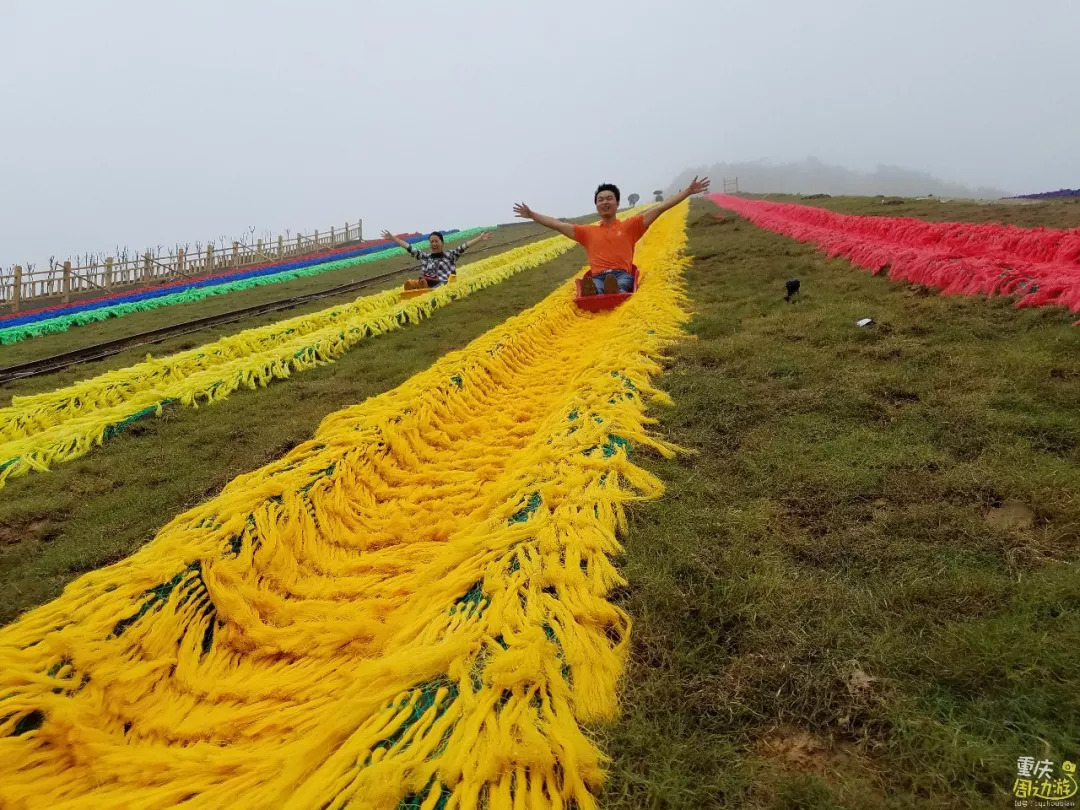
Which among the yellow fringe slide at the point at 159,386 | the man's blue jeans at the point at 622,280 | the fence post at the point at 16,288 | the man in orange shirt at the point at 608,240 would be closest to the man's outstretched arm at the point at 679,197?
the man in orange shirt at the point at 608,240

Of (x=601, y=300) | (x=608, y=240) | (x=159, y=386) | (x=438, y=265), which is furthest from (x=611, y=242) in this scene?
(x=159, y=386)

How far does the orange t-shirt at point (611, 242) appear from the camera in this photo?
20.4 ft

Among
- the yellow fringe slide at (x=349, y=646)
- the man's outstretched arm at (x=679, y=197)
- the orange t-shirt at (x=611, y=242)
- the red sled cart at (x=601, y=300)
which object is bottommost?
the yellow fringe slide at (x=349, y=646)

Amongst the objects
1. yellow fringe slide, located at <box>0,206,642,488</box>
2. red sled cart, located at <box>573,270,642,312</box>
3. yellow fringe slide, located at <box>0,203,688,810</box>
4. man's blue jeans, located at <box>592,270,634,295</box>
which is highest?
man's blue jeans, located at <box>592,270,634,295</box>

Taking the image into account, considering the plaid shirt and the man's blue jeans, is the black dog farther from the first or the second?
the plaid shirt

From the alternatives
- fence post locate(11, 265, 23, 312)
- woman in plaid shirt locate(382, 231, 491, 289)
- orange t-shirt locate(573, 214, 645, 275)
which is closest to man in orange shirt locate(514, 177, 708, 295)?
orange t-shirt locate(573, 214, 645, 275)

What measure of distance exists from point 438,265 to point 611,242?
3.74m

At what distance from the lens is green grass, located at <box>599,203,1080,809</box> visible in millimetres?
969

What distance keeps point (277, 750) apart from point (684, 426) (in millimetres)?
1878

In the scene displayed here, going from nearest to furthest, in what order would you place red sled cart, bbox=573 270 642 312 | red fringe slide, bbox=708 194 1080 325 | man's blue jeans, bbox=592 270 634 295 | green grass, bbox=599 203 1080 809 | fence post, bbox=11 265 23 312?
green grass, bbox=599 203 1080 809 < red fringe slide, bbox=708 194 1080 325 < red sled cart, bbox=573 270 642 312 < man's blue jeans, bbox=592 270 634 295 < fence post, bbox=11 265 23 312

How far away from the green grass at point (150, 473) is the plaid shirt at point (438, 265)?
4.05m

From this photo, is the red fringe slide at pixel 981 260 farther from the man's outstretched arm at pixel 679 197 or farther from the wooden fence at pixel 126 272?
the wooden fence at pixel 126 272

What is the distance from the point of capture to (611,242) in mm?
6238

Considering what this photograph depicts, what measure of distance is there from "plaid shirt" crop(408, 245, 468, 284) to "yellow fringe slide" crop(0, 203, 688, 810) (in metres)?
6.58
